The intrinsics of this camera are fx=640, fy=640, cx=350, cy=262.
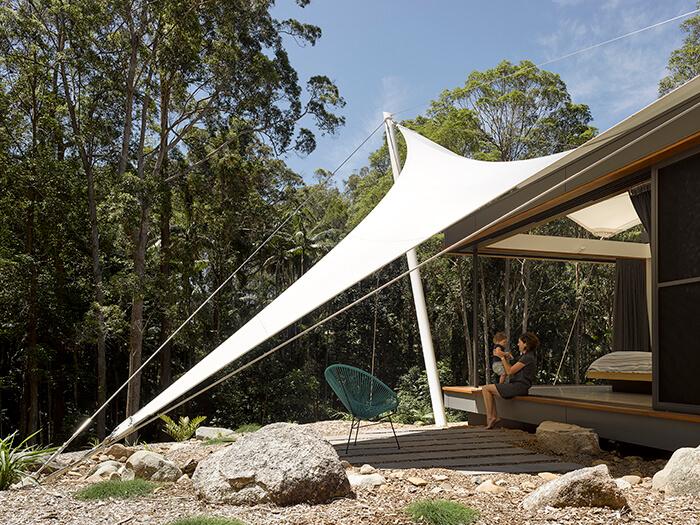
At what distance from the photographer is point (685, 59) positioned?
46.5 ft

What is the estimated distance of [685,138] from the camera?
403 cm

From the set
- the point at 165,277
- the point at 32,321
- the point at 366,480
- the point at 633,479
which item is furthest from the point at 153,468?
the point at 32,321

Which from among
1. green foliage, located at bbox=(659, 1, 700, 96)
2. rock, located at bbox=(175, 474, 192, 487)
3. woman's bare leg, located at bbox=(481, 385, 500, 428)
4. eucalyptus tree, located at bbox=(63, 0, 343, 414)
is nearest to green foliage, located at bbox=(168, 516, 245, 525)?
rock, located at bbox=(175, 474, 192, 487)

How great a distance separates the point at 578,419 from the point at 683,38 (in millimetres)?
12946

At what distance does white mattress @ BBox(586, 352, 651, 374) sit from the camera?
6.03 meters

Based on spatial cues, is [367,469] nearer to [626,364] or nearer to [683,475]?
[683,475]

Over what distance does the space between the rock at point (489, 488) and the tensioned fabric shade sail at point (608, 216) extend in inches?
173

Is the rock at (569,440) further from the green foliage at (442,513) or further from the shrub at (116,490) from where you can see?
the shrub at (116,490)

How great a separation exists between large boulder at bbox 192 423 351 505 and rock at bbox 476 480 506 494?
0.71 m

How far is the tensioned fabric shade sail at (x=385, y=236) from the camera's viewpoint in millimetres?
3734

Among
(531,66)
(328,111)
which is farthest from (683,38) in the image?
(328,111)

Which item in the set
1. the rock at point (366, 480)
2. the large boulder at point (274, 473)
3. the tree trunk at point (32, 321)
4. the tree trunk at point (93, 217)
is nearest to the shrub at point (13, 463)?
the large boulder at point (274, 473)

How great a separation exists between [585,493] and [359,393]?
2278 millimetres

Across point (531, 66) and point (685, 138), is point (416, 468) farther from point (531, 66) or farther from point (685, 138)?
Result: point (531, 66)
